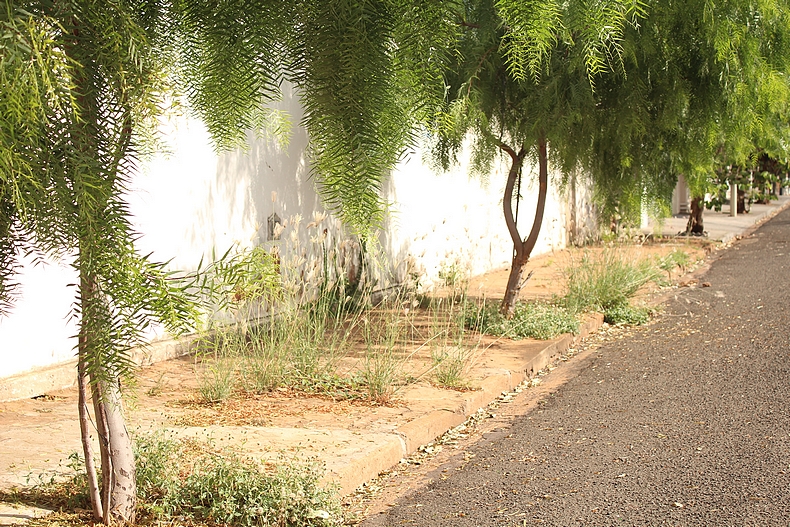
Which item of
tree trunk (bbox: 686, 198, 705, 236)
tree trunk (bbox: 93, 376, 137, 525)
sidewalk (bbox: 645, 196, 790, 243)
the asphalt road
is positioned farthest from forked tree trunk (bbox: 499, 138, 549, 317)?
tree trunk (bbox: 686, 198, 705, 236)

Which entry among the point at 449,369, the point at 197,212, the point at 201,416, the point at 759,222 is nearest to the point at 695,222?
the point at 759,222

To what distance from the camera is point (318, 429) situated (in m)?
5.48

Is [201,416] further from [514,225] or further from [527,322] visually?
[514,225]

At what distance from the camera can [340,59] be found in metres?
1.70

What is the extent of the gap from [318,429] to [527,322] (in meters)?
3.96

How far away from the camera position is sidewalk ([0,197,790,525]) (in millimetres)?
4727

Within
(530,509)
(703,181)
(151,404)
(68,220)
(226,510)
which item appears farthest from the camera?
(703,181)

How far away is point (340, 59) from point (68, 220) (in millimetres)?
685

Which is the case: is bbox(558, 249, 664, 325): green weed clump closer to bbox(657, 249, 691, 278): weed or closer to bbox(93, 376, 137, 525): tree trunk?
bbox(657, 249, 691, 278): weed

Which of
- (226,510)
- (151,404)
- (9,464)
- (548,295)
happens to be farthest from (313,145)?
(548,295)

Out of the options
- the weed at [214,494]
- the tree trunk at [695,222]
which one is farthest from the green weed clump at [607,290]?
the tree trunk at [695,222]

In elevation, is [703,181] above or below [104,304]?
above

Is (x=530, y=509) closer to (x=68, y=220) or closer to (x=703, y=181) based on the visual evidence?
(x=68, y=220)

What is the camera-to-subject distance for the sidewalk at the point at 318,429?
473cm
